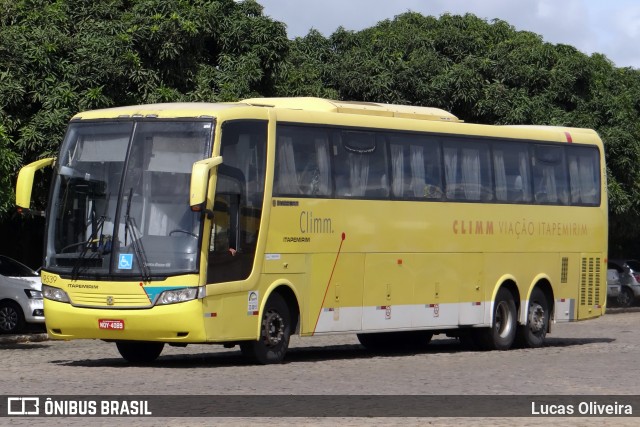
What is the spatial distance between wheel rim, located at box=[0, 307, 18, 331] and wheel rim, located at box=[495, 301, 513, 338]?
9.84 m

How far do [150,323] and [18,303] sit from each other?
11.3 meters

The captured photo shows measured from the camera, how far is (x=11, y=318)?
2923 centimetres

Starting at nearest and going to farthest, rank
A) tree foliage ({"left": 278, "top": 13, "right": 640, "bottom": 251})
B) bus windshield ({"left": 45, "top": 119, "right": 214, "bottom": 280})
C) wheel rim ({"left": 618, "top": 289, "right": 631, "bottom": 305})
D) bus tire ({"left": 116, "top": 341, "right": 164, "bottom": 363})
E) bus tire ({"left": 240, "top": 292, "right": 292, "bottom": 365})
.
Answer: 1. bus windshield ({"left": 45, "top": 119, "right": 214, "bottom": 280})
2. bus tire ({"left": 240, "top": 292, "right": 292, "bottom": 365})
3. bus tire ({"left": 116, "top": 341, "right": 164, "bottom": 363})
4. tree foliage ({"left": 278, "top": 13, "right": 640, "bottom": 251})
5. wheel rim ({"left": 618, "top": 289, "right": 631, "bottom": 305})

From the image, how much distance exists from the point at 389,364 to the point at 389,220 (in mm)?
2544

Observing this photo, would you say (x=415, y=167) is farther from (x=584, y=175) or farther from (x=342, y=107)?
(x=584, y=175)

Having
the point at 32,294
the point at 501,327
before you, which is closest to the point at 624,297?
the point at 32,294

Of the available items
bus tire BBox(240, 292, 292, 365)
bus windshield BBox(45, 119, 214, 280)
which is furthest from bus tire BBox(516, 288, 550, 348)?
bus windshield BBox(45, 119, 214, 280)

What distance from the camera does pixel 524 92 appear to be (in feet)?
134

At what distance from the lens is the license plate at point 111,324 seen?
61.5 feet

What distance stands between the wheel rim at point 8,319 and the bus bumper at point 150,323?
34.7ft

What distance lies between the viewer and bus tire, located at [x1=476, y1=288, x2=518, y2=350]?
24.8m

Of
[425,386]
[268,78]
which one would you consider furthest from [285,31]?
[425,386]

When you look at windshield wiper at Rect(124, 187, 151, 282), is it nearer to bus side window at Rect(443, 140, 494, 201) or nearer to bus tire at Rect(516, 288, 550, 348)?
bus side window at Rect(443, 140, 494, 201)

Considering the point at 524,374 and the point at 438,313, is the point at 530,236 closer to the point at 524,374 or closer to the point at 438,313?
the point at 438,313
